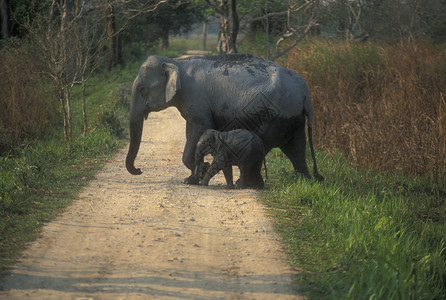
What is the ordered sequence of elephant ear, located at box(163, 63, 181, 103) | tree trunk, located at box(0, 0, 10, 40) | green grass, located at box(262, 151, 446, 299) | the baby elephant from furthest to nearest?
tree trunk, located at box(0, 0, 10, 40)
elephant ear, located at box(163, 63, 181, 103)
the baby elephant
green grass, located at box(262, 151, 446, 299)

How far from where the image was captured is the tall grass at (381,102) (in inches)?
326

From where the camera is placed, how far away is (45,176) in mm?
7422

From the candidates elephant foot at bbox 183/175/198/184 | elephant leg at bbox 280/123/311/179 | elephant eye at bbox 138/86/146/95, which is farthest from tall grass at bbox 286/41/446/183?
elephant eye at bbox 138/86/146/95

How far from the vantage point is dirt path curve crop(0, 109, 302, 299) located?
3996 mm

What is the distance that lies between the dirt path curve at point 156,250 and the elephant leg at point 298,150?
96 centimetres

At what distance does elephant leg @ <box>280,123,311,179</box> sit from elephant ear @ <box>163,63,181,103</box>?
68.0 inches

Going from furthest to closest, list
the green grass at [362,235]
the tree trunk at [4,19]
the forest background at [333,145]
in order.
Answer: the tree trunk at [4,19]
the forest background at [333,145]
the green grass at [362,235]

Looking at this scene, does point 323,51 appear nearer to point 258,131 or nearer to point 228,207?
point 258,131

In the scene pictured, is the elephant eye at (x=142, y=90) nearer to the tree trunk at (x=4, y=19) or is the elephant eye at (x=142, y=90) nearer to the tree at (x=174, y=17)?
the tree trunk at (x=4, y=19)

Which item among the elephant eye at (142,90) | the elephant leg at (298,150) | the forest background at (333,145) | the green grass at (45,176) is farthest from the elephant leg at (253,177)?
the green grass at (45,176)

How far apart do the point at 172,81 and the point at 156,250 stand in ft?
10.4

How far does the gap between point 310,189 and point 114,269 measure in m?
3.07

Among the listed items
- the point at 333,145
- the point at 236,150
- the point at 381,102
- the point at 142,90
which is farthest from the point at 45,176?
the point at 381,102

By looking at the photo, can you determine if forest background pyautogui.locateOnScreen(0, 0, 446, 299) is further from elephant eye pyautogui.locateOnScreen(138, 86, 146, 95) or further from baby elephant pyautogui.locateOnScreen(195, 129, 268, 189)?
elephant eye pyautogui.locateOnScreen(138, 86, 146, 95)
